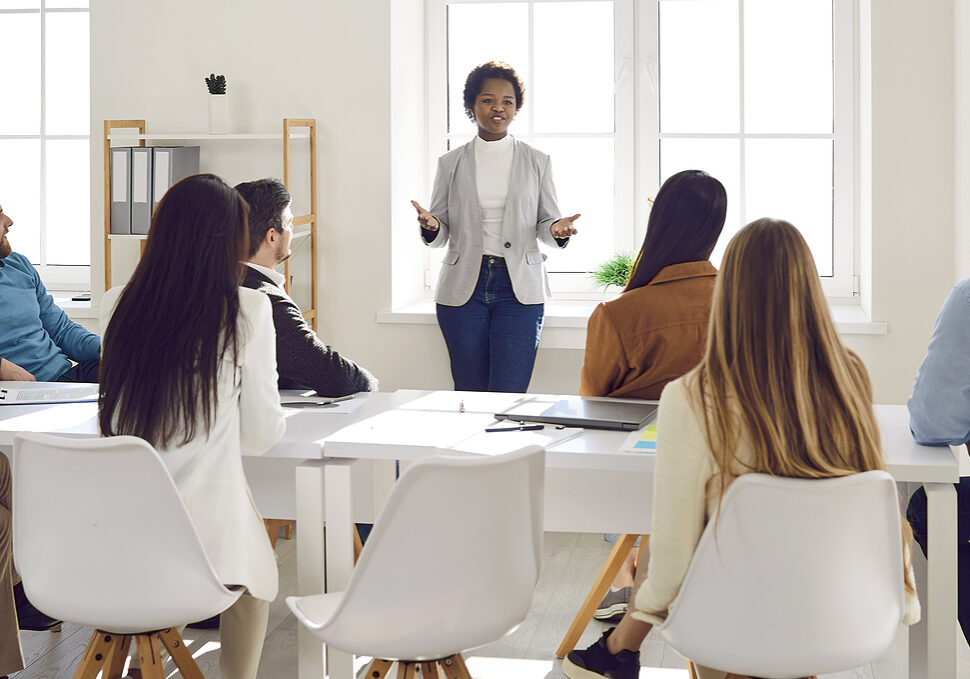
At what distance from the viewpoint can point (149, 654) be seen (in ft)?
6.76

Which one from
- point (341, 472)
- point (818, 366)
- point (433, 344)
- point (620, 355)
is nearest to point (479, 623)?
point (341, 472)

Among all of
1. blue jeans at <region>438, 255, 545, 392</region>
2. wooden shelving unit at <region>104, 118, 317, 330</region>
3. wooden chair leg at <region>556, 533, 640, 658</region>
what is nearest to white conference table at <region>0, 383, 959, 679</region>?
wooden chair leg at <region>556, 533, 640, 658</region>

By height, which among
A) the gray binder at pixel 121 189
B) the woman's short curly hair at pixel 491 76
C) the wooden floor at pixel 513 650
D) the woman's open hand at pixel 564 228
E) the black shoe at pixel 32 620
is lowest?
the wooden floor at pixel 513 650

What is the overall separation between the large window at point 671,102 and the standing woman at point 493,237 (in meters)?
0.48

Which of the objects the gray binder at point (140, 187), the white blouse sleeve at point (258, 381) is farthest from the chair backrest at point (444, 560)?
the gray binder at point (140, 187)

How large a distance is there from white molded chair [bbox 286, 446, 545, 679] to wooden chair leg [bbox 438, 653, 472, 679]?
2.6 inches

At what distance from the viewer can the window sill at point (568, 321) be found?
4.01 metres

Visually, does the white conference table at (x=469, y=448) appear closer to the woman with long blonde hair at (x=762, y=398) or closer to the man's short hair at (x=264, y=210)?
the woman with long blonde hair at (x=762, y=398)

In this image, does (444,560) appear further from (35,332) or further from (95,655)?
(35,332)

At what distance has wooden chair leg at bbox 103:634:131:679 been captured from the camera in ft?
6.81

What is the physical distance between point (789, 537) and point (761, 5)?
327 centimetres

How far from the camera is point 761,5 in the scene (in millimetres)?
4387

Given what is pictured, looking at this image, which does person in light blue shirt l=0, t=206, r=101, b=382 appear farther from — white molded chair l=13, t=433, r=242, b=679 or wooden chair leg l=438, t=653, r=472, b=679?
wooden chair leg l=438, t=653, r=472, b=679

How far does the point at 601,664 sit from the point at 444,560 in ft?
3.43
